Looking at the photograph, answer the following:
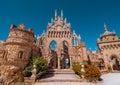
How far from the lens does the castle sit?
1870 cm

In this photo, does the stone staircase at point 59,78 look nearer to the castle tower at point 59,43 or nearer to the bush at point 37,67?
the bush at point 37,67

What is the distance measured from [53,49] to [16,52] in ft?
80.2

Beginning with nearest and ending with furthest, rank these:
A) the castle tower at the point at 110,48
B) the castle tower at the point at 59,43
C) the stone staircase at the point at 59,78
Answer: the stone staircase at the point at 59,78 → the castle tower at the point at 110,48 → the castle tower at the point at 59,43

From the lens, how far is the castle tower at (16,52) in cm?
1797

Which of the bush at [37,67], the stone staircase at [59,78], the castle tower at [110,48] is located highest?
the castle tower at [110,48]

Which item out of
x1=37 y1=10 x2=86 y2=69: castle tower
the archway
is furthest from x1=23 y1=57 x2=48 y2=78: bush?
the archway

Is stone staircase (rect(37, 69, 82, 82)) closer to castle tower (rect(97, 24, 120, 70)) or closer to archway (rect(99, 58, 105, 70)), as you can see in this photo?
archway (rect(99, 58, 105, 70))

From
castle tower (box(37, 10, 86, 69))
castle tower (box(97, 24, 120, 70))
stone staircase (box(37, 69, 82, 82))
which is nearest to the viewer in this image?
stone staircase (box(37, 69, 82, 82))

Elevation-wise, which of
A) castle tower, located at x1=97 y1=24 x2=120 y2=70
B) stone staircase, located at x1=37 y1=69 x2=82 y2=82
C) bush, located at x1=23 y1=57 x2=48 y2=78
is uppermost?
castle tower, located at x1=97 y1=24 x2=120 y2=70

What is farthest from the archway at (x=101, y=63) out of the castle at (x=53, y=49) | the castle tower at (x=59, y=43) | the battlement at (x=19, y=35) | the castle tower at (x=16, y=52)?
the battlement at (x=19, y=35)

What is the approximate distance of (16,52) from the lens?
19094 millimetres

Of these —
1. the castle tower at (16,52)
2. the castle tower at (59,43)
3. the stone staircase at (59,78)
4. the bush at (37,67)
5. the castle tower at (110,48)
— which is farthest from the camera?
the castle tower at (59,43)

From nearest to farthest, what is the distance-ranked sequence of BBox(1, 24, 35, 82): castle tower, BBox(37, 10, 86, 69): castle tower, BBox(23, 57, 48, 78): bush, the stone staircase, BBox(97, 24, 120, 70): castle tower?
the stone staircase → BBox(1, 24, 35, 82): castle tower → BBox(23, 57, 48, 78): bush → BBox(97, 24, 120, 70): castle tower → BBox(37, 10, 86, 69): castle tower

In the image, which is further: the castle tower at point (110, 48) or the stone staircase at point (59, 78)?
the castle tower at point (110, 48)
